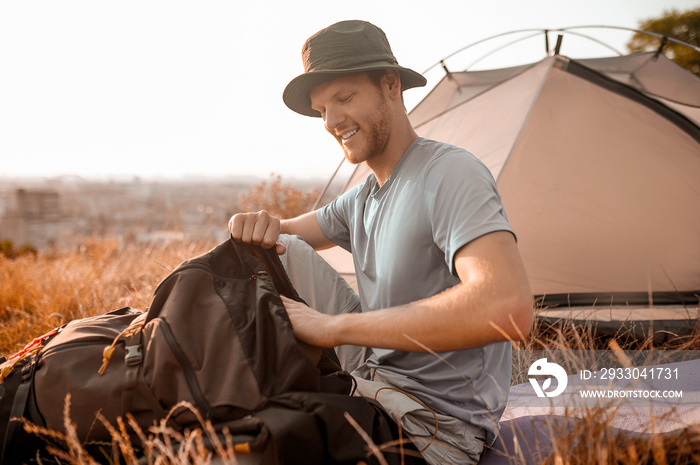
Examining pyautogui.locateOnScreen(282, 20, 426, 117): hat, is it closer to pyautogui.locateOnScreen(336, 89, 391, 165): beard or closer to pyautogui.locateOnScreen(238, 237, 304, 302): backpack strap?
pyautogui.locateOnScreen(336, 89, 391, 165): beard

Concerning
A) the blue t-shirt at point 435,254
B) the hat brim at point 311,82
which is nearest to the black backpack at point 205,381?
the blue t-shirt at point 435,254

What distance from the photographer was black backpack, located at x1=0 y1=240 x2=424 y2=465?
3.33ft

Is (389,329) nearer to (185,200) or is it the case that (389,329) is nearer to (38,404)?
(38,404)

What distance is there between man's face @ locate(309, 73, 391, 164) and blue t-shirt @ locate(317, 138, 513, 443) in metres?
0.12

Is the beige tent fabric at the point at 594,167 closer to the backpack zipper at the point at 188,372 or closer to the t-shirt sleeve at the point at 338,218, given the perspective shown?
the t-shirt sleeve at the point at 338,218

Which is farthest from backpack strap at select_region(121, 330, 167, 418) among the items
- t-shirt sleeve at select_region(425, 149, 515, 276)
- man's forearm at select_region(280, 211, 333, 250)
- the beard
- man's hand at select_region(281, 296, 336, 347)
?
man's forearm at select_region(280, 211, 333, 250)

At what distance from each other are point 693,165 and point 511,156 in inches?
51.1

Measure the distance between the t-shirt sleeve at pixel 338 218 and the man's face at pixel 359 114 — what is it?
30 cm

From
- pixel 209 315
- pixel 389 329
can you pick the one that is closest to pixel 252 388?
pixel 209 315

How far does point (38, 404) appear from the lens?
1148mm

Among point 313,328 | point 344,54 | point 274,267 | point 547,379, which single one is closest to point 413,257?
point 313,328

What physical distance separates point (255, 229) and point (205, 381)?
0.57 metres

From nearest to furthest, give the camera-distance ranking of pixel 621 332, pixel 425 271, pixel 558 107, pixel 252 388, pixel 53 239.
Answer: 1. pixel 252 388
2. pixel 425 271
3. pixel 621 332
4. pixel 558 107
5. pixel 53 239

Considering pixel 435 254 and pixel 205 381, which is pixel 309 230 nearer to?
pixel 435 254
